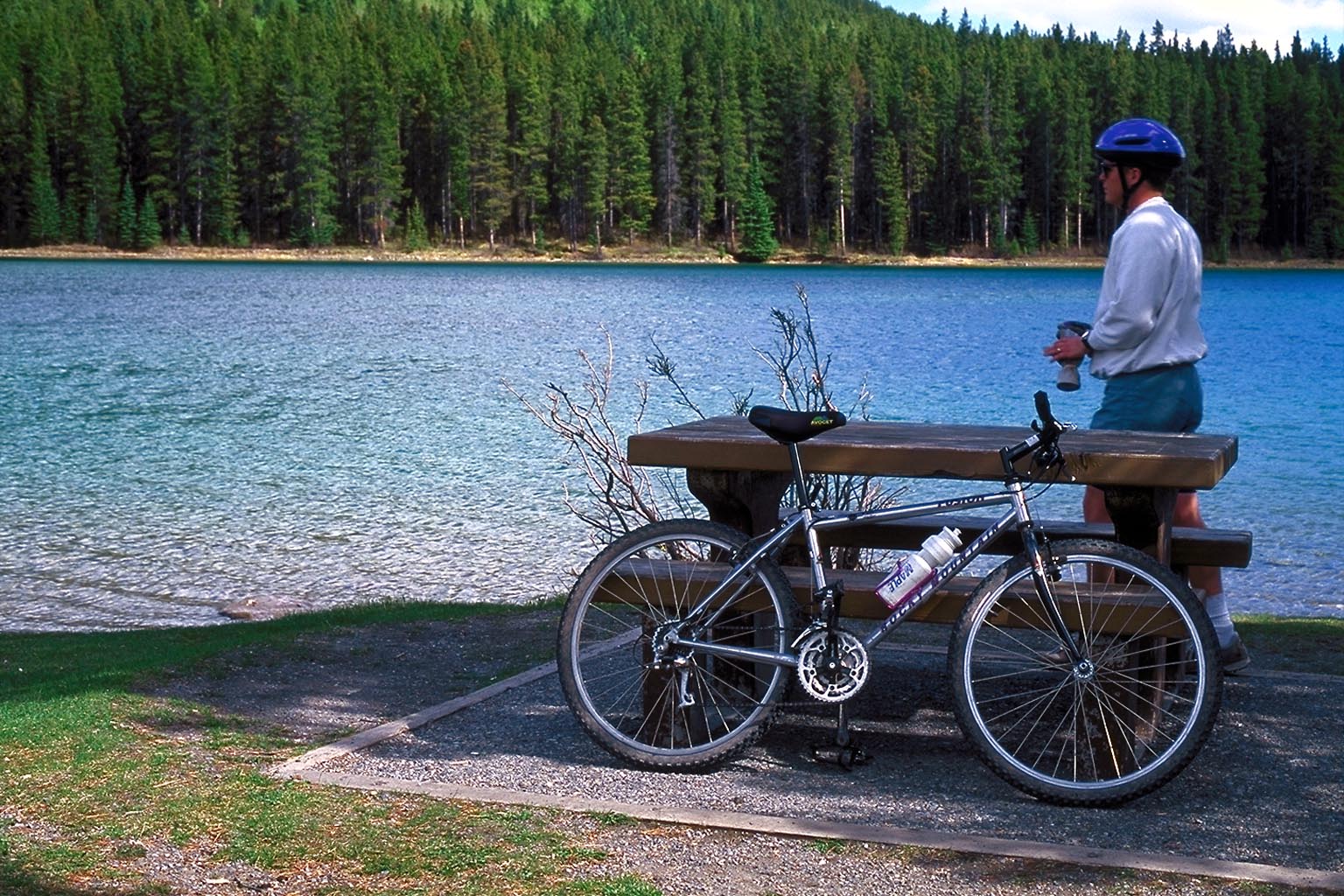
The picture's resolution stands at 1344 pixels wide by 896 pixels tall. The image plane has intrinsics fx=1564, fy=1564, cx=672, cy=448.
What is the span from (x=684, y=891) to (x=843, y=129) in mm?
132569

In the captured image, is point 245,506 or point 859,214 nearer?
point 245,506

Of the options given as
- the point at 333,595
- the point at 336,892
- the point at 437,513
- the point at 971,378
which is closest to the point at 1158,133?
the point at 336,892

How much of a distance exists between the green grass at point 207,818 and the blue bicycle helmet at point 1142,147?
344 centimetres

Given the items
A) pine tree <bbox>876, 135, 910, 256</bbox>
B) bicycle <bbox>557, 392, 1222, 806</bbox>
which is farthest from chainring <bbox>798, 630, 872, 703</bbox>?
pine tree <bbox>876, 135, 910, 256</bbox>

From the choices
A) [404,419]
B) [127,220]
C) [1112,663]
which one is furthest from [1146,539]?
[127,220]

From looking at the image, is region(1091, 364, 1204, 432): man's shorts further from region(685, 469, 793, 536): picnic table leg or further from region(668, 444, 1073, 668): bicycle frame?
region(685, 469, 793, 536): picnic table leg

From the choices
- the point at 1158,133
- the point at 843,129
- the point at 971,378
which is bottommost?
the point at 971,378

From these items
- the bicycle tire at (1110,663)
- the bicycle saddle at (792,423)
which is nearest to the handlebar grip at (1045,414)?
the bicycle tire at (1110,663)

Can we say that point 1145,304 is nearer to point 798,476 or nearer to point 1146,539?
point 1146,539

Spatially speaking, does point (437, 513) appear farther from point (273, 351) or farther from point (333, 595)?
point (273, 351)

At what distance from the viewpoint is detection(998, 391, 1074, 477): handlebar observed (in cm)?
511

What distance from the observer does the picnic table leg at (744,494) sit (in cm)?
594

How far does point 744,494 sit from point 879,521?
573mm

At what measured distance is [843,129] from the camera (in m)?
133
